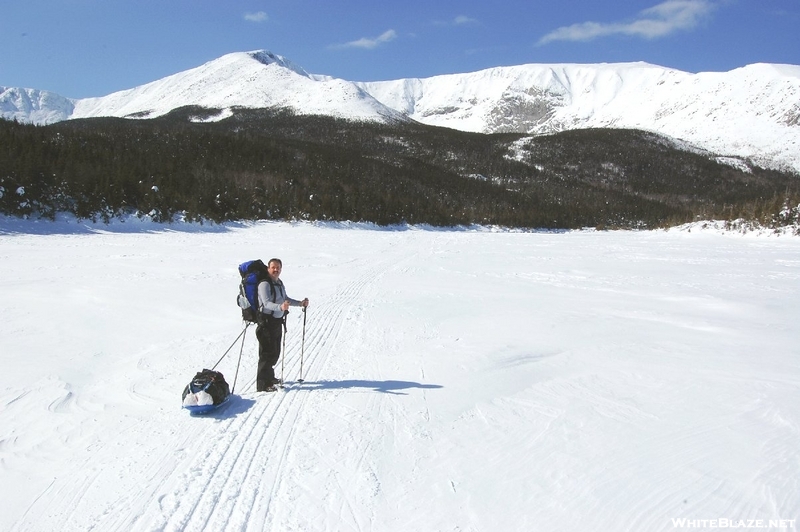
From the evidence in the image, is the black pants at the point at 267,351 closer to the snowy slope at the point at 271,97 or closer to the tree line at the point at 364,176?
the tree line at the point at 364,176

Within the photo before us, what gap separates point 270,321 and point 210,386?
0.97 meters

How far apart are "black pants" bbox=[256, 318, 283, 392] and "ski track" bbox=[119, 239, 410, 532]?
0.16 m

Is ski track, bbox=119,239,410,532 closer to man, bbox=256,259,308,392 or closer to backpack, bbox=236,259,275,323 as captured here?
man, bbox=256,259,308,392

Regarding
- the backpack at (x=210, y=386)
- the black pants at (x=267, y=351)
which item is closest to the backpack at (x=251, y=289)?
the black pants at (x=267, y=351)

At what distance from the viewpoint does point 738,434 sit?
4.18 metres

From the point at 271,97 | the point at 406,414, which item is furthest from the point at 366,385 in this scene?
the point at 271,97

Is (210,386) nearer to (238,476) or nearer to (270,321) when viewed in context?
(270,321)

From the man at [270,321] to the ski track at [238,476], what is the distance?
203 mm

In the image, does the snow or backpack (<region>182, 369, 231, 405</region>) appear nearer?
the snow

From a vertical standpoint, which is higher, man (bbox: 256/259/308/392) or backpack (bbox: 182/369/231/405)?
man (bbox: 256/259/308/392)

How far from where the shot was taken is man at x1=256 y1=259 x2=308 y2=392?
5.08m

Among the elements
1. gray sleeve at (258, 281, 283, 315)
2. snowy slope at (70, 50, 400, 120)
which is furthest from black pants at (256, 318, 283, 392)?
snowy slope at (70, 50, 400, 120)

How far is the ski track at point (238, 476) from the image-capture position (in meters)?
3.02

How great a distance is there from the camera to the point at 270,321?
524 centimetres
